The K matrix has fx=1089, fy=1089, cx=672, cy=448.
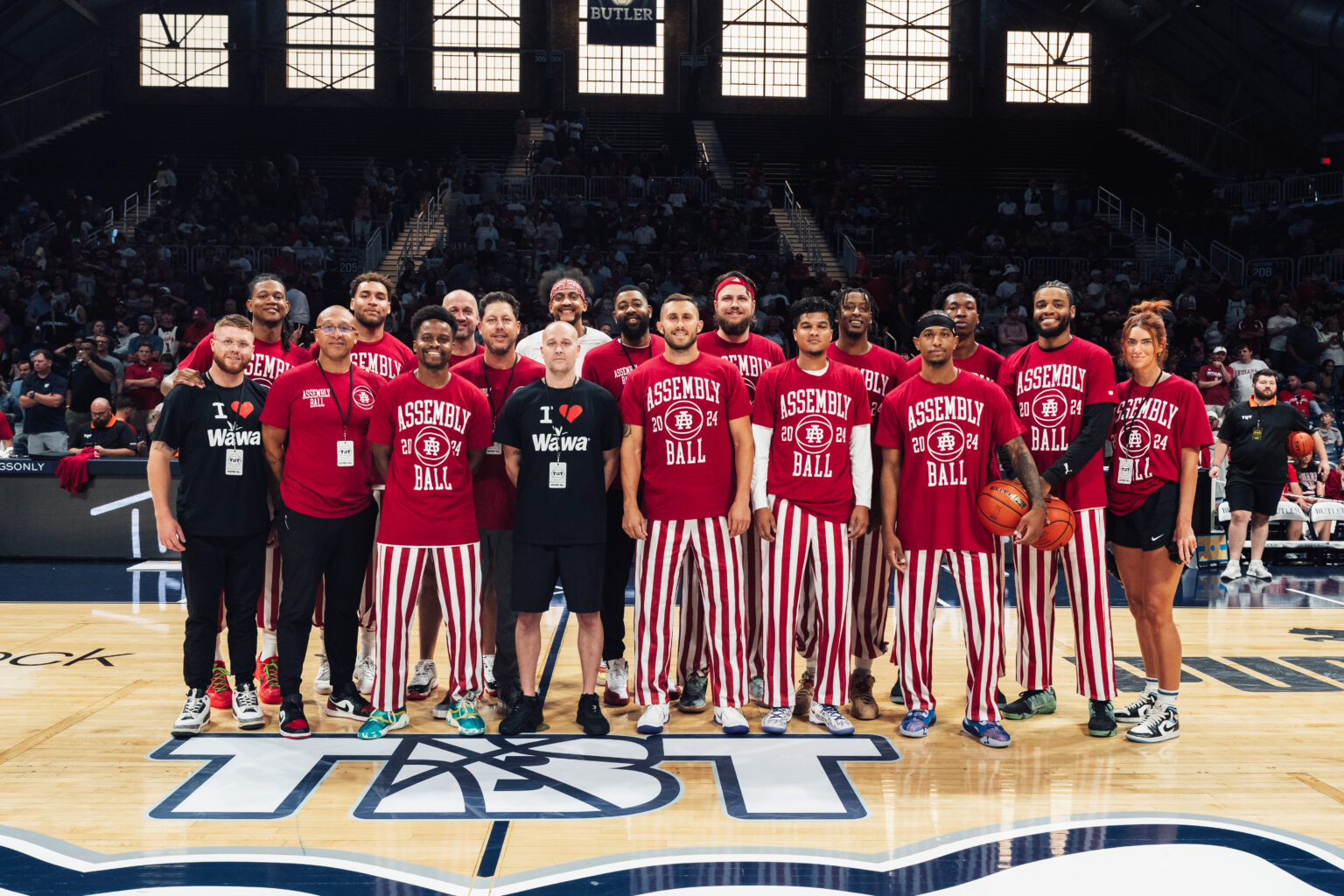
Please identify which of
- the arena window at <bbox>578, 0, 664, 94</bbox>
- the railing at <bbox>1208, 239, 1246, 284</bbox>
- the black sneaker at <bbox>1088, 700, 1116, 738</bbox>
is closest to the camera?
the black sneaker at <bbox>1088, 700, 1116, 738</bbox>

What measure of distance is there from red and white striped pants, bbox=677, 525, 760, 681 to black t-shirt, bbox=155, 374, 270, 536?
198 cm

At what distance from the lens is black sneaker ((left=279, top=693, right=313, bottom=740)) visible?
474 centimetres

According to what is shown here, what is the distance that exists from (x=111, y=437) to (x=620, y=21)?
17.2m

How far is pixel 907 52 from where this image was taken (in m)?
25.4

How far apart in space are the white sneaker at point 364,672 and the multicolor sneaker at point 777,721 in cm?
200

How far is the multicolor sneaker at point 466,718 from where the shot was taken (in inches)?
188

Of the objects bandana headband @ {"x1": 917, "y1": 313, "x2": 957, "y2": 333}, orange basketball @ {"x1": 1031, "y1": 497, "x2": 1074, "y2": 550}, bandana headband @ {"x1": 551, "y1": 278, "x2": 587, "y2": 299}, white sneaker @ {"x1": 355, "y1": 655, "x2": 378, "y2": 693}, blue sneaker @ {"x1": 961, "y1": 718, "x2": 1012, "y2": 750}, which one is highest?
bandana headband @ {"x1": 551, "y1": 278, "x2": 587, "y2": 299}

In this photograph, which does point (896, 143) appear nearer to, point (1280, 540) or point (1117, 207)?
point (1117, 207)

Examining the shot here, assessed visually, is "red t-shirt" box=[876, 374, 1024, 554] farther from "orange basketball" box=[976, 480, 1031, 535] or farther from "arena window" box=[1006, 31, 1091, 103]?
"arena window" box=[1006, 31, 1091, 103]

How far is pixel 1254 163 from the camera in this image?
23.6m

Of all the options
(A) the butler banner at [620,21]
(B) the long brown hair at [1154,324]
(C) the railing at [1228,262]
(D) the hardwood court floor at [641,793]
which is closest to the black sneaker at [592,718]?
(D) the hardwood court floor at [641,793]

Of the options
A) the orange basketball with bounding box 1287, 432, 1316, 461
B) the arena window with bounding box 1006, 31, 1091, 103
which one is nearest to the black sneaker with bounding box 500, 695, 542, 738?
the orange basketball with bounding box 1287, 432, 1316, 461

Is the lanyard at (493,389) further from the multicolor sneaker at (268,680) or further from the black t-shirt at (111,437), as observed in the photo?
the black t-shirt at (111,437)

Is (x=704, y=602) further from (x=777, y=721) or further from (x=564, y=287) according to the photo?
(x=564, y=287)
